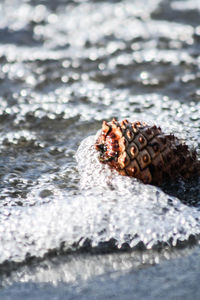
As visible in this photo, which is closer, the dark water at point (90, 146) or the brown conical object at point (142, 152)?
the dark water at point (90, 146)

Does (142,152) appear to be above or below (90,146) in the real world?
below

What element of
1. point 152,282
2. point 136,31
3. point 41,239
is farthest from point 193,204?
point 136,31

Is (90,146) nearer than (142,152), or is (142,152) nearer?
(142,152)

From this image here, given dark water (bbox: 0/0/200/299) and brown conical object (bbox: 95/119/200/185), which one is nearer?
dark water (bbox: 0/0/200/299)

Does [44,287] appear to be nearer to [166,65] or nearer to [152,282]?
[152,282]
